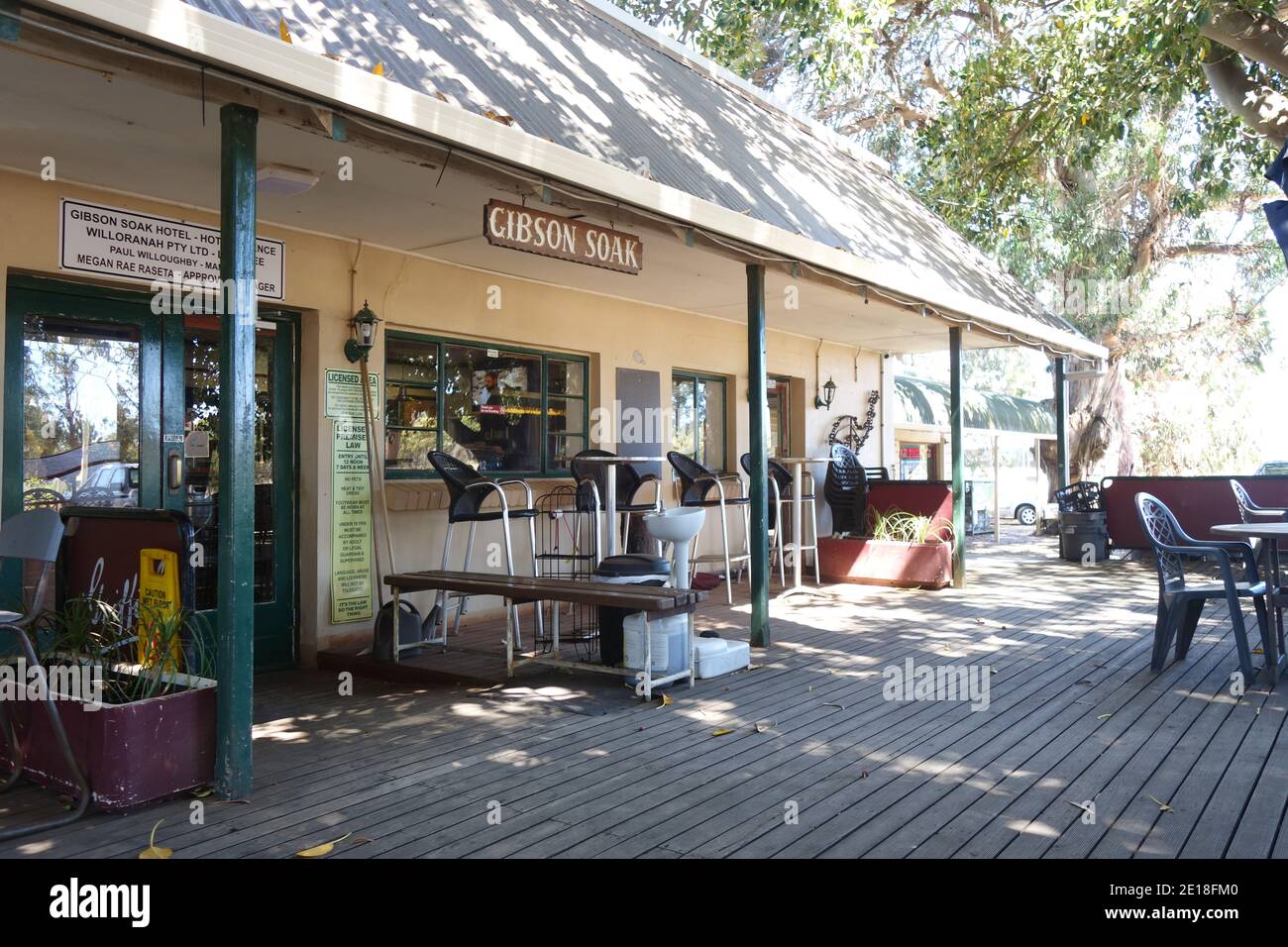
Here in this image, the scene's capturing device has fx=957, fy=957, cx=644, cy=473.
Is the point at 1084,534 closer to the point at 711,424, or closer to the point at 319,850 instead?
the point at 711,424

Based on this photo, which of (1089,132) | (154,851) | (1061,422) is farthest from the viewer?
(1061,422)

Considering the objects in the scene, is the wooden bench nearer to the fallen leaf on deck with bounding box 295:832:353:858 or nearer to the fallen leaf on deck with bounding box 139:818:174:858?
the fallen leaf on deck with bounding box 295:832:353:858

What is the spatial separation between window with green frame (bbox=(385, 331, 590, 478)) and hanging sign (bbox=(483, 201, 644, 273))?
236cm

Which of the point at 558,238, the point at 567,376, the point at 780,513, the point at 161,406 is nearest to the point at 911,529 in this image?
the point at 780,513

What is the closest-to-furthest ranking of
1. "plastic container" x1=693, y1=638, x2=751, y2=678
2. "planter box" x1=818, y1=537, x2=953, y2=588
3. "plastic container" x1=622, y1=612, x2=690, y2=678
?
"plastic container" x1=622, y1=612, x2=690, y2=678
"plastic container" x1=693, y1=638, x2=751, y2=678
"planter box" x1=818, y1=537, x2=953, y2=588

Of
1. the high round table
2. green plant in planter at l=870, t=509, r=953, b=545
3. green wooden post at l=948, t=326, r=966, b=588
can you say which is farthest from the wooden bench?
green wooden post at l=948, t=326, r=966, b=588

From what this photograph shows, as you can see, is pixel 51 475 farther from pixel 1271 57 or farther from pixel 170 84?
pixel 1271 57

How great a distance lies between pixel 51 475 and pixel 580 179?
3.08 meters

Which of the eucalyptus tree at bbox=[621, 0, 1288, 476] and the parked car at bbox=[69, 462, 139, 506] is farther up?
the eucalyptus tree at bbox=[621, 0, 1288, 476]

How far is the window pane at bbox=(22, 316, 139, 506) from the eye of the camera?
4.80m

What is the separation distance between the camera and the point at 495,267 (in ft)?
23.3

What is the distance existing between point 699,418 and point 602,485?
8.56ft

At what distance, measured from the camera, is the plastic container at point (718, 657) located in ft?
17.1

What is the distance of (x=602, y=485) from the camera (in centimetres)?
724
